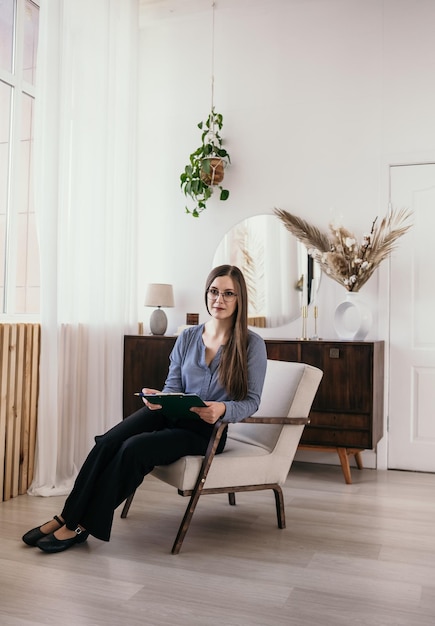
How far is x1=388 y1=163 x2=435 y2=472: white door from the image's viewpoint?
14.5 ft

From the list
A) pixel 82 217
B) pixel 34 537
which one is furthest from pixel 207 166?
pixel 34 537

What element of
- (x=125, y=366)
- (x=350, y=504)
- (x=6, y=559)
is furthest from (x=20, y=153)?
(x=350, y=504)

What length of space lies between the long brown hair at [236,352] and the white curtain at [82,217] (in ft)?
4.09

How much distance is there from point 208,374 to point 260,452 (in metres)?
0.43

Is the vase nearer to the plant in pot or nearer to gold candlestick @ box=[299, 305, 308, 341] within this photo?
gold candlestick @ box=[299, 305, 308, 341]

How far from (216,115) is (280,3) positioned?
91cm

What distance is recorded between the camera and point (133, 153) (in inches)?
188

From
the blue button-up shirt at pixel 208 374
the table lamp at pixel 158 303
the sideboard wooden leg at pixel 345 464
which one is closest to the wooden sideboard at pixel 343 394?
the sideboard wooden leg at pixel 345 464

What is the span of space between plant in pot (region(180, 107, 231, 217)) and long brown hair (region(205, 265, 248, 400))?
1.91 metres

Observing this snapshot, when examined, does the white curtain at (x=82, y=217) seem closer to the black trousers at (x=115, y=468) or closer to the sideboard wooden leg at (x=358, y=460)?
the black trousers at (x=115, y=468)

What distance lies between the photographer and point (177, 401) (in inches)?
108

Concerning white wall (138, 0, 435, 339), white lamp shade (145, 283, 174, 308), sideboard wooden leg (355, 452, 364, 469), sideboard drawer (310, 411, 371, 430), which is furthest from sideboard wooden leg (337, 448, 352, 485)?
white lamp shade (145, 283, 174, 308)

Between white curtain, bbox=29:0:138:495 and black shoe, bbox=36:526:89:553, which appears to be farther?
white curtain, bbox=29:0:138:495

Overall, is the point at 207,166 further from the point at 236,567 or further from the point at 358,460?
the point at 236,567
